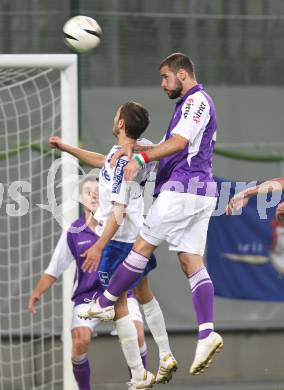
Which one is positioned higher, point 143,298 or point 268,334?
point 143,298

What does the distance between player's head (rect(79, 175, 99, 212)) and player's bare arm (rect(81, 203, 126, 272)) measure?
108 centimetres

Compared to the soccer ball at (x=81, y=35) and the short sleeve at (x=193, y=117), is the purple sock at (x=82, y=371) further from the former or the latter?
the soccer ball at (x=81, y=35)

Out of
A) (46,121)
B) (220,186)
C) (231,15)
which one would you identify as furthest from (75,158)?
(231,15)

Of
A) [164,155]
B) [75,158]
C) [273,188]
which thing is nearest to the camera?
[164,155]

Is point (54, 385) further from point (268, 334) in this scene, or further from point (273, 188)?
point (273, 188)

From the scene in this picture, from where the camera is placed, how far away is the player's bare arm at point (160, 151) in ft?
21.7

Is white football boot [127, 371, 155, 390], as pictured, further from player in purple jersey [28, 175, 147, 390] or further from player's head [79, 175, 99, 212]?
player's head [79, 175, 99, 212]

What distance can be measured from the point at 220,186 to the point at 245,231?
1.61 ft

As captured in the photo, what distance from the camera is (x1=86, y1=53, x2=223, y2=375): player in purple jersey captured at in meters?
6.86

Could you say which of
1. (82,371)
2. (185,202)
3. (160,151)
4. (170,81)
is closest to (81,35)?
(170,81)

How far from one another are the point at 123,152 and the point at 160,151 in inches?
14.8

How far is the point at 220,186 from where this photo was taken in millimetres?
9859

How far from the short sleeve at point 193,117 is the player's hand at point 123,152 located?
1.12 feet

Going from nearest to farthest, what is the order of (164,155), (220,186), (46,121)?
1. (164,155)
2. (46,121)
3. (220,186)
